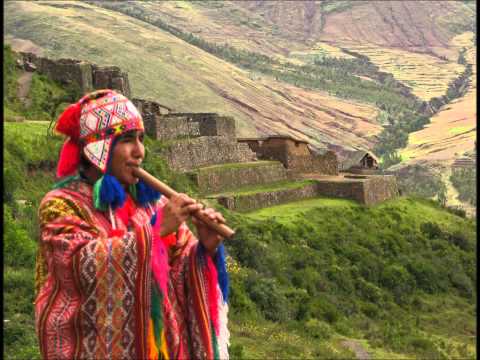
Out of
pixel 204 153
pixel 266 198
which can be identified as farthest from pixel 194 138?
pixel 266 198

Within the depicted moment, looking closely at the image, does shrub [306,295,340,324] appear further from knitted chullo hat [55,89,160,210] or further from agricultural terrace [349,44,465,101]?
agricultural terrace [349,44,465,101]

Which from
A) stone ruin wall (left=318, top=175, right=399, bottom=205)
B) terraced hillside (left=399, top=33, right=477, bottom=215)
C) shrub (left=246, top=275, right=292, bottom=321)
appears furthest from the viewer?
terraced hillside (left=399, top=33, right=477, bottom=215)

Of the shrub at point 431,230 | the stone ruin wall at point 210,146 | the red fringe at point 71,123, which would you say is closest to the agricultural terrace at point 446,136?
the stone ruin wall at point 210,146

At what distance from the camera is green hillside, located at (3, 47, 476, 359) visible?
14.9 m

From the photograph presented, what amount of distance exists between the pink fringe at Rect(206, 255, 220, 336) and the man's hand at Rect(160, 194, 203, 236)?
38cm

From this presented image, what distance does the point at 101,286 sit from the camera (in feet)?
15.3

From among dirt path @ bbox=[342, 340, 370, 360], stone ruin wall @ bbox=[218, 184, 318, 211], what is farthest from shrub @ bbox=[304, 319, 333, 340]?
stone ruin wall @ bbox=[218, 184, 318, 211]

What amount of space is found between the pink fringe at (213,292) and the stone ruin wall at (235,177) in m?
26.0

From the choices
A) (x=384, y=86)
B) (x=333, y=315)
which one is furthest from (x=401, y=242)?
(x=384, y=86)

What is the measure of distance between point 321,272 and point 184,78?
78.9m

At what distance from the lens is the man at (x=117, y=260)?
15.3 feet

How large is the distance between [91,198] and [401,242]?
3218 centimetres

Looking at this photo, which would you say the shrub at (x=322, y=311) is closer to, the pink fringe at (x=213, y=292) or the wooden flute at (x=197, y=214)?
the pink fringe at (x=213, y=292)

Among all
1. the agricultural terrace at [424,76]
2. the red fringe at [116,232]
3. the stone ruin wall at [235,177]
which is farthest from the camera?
the agricultural terrace at [424,76]
